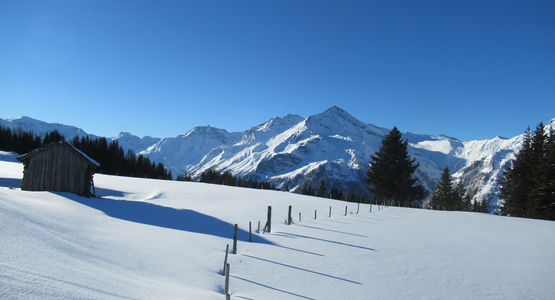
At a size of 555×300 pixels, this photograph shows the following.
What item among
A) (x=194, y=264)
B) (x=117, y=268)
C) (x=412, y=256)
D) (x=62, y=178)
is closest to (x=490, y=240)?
(x=412, y=256)

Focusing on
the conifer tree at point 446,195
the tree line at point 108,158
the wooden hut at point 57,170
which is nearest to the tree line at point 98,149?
the tree line at point 108,158

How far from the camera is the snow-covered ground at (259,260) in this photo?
5.51 m

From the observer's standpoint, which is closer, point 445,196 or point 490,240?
point 490,240

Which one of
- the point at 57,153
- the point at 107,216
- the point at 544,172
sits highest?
the point at 544,172

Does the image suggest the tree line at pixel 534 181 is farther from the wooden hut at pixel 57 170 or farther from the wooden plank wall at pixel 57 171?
the wooden plank wall at pixel 57 171

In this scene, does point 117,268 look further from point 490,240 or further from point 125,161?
point 125,161

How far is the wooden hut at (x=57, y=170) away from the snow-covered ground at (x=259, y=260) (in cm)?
597

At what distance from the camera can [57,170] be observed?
20.1 m

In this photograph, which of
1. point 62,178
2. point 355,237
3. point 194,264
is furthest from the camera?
point 62,178

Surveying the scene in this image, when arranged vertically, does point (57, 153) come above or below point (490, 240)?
above

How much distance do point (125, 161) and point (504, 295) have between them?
84290 millimetres

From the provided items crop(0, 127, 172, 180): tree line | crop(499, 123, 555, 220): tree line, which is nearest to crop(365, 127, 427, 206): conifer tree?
crop(499, 123, 555, 220): tree line

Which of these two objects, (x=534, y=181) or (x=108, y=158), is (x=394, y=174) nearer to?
(x=534, y=181)

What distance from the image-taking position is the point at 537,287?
734cm
